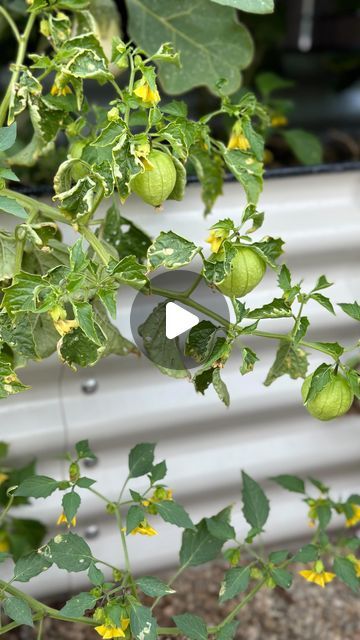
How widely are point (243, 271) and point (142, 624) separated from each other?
51 cm

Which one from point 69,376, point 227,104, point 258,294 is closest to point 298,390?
point 258,294

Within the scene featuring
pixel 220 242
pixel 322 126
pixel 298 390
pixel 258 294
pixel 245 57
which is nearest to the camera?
pixel 220 242

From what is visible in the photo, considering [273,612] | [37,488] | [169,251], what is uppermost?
[169,251]

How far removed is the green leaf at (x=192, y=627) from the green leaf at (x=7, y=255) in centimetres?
58

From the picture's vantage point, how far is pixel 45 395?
163 centimetres

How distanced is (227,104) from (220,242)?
25 centimetres

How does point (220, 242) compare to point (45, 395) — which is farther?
point (45, 395)

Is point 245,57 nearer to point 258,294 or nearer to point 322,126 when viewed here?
point 258,294

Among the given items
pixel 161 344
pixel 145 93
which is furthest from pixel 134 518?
pixel 145 93

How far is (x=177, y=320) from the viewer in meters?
1.17

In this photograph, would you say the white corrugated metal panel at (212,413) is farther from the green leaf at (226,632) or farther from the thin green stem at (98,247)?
the green leaf at (226,632)

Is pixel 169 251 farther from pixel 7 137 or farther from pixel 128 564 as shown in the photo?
pixel 128 564

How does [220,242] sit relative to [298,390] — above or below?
above

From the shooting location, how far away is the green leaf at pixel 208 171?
129 centimetres
